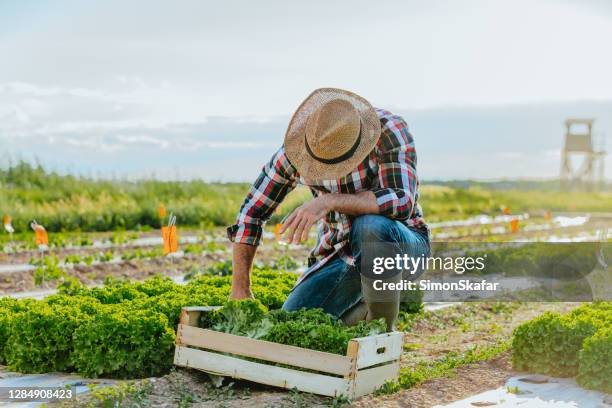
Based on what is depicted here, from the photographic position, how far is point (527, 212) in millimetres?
21969

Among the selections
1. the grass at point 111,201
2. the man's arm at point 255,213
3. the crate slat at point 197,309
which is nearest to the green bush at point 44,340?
the crate slat at point 197,309

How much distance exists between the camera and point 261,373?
4125mm

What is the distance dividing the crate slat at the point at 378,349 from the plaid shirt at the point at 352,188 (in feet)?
2.33

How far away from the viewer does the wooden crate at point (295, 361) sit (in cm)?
394

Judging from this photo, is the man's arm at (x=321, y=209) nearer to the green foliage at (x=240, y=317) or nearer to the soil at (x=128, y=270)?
the green foliage at (x=240, y=317)

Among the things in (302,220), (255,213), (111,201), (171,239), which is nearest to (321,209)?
(302,220)

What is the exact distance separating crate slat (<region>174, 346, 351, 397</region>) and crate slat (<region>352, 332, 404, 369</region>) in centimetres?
15

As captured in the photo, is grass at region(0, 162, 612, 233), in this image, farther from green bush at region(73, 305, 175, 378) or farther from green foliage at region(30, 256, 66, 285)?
green bush at region(73, 305, 175, 378)

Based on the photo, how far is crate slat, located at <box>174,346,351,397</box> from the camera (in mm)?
3951

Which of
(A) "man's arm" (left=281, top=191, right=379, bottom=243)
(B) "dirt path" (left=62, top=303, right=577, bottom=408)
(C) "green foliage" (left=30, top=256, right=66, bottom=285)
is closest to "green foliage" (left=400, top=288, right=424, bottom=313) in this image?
(B) "dirt path" (left=62, top=303, right=577, bottom=408)

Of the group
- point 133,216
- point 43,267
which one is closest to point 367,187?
point 43,267

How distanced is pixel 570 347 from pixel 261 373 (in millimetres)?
1773

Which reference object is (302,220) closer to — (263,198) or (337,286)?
(263,198)

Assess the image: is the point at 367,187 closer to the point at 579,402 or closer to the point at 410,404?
the point at 410,404
